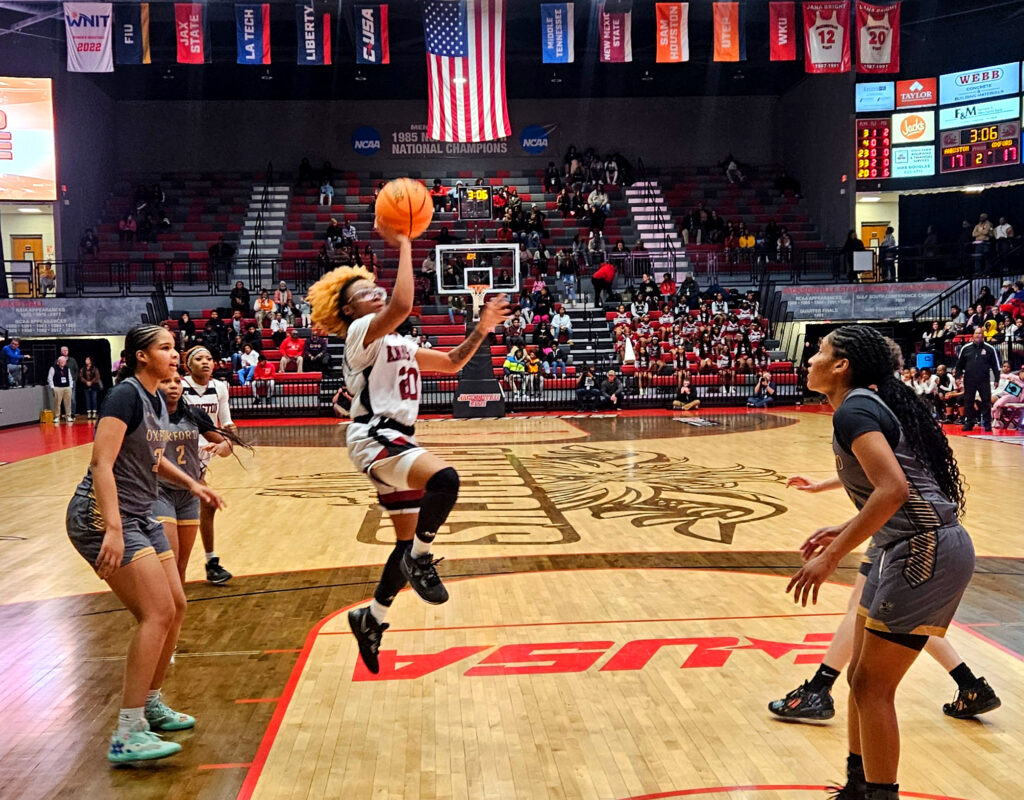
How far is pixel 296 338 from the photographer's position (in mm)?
22172

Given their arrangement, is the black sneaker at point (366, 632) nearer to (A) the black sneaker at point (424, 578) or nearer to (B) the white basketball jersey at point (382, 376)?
(A) the black sneaker at point (424, 578)

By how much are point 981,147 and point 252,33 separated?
1815cm

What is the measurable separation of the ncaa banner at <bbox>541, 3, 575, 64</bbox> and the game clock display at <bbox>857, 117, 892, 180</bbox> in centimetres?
964

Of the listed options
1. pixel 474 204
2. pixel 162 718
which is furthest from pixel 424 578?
pixel 474 204

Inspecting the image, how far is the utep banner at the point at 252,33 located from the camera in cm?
2139

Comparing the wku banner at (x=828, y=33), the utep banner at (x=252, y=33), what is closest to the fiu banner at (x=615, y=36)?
the wku banner at (x=828, y=33)

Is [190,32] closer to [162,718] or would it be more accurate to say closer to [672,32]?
[672,32]

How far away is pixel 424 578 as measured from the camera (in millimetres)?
4195

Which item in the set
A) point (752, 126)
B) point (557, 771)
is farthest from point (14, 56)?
point (557, 771)

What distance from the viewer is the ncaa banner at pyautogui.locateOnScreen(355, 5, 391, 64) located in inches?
850

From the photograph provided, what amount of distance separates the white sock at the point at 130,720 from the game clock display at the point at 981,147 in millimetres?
25466

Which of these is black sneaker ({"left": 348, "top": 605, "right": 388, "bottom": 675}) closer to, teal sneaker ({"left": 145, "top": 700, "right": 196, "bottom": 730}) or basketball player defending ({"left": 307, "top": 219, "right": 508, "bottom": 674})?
basketball player defending ({"left": 307, "top": 219, "right": 508, "bottom": 674})

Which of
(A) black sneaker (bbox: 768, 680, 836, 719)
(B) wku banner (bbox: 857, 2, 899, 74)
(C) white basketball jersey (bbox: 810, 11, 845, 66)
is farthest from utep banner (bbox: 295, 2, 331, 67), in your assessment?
(A) black sneaker (bbox: 768, 680, 836, 719)

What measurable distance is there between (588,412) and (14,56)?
56.9 feet
